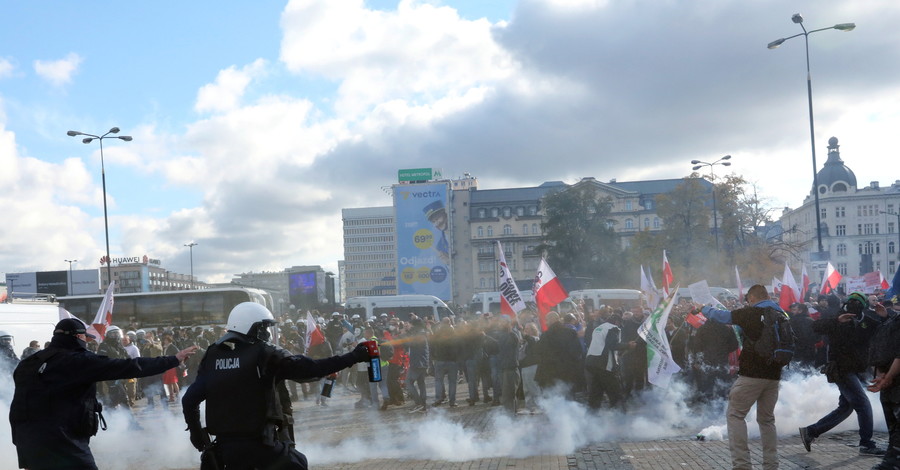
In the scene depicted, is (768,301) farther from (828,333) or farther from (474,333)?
(474,333)

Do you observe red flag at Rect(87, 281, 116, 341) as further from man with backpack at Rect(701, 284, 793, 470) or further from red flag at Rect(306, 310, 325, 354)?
man with backpack at Rect(701, 284, 793, 470)

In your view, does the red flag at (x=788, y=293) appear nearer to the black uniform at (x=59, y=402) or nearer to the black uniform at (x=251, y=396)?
the black uniform at (x=251, y=396)

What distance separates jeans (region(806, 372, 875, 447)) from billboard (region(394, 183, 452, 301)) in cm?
7966

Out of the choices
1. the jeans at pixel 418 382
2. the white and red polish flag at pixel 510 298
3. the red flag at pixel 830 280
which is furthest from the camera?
the red flag at pixel 830 280

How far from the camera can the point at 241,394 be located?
5.21 m

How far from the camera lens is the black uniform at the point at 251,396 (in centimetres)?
520

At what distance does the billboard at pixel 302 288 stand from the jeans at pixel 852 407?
2379 inches

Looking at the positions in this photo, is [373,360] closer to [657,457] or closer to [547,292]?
[657,457]

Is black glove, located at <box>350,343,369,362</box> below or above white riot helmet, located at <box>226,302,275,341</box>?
below

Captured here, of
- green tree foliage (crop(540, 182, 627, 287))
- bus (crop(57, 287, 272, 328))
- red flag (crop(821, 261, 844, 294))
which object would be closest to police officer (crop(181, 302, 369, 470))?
red flag (crop(821, 261, 844, 294))

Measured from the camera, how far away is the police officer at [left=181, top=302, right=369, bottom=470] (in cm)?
520

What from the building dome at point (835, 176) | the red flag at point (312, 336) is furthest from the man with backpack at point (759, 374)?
the building dome at point (835, 176)

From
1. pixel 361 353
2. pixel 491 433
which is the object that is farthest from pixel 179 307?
A: pixel 361 353

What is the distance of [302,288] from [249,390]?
64.5m
